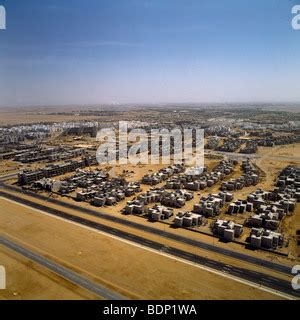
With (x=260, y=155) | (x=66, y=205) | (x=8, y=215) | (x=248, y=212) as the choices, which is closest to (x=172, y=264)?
(x=248, y=212)

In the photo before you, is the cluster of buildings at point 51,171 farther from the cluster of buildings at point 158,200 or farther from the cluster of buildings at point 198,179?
the cluster of buildings at point 158,200

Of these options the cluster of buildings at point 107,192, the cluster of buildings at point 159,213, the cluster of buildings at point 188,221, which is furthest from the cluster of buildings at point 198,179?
the cluster of buildings at point 188,221

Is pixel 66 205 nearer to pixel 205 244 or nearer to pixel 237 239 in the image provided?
pixel 205 244

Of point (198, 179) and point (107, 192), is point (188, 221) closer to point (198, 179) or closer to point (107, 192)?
point (107, 192)

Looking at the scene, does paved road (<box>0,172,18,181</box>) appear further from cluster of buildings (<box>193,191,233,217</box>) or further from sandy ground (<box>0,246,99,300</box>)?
Answer: cluster of buildings (<box>193,191,233,217</box>)

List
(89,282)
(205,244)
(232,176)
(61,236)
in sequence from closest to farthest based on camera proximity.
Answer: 1. (89,282)
2. (205,244)
3. (61,236)
4. (232,176)

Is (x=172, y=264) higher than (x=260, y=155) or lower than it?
lower
